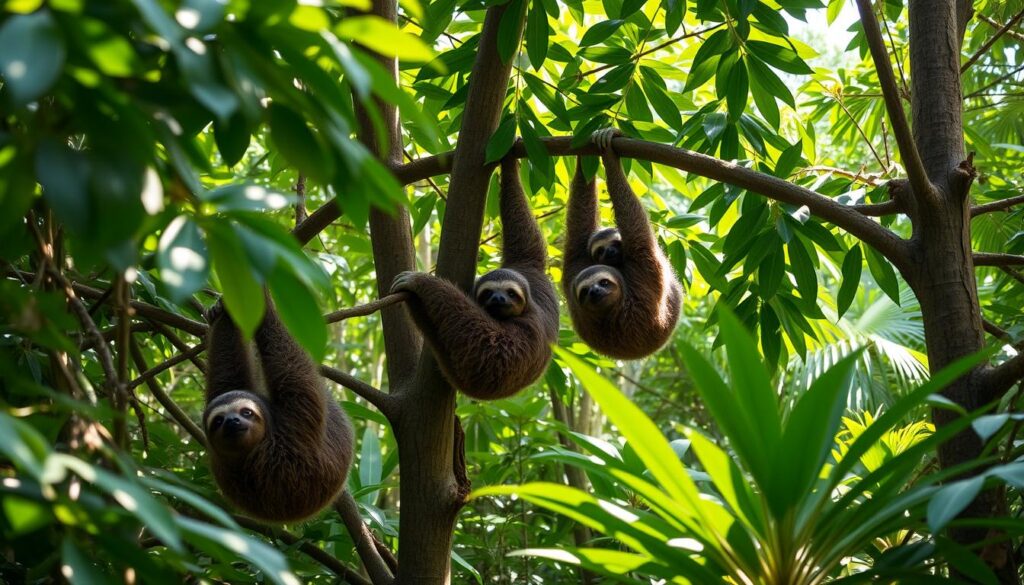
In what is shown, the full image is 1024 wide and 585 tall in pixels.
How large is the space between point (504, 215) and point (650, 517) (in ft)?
8.03

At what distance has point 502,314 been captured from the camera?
429 cm

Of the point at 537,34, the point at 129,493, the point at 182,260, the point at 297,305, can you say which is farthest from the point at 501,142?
the point at 129,493

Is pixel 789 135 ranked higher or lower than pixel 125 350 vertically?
higher

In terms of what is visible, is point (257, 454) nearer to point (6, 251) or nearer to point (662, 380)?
point (6, 251)

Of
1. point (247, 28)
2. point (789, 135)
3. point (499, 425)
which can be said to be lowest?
point (247, 28)

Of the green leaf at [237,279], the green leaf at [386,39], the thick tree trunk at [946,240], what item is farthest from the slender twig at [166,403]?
the thick tree trunk at [946,240]

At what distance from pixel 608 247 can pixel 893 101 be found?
2.08 m

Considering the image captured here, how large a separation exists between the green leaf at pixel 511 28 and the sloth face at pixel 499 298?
116cm

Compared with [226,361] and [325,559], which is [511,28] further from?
[325,559]

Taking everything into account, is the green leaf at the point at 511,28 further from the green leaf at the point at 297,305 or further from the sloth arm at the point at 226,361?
the green leaf at the point at 297,305

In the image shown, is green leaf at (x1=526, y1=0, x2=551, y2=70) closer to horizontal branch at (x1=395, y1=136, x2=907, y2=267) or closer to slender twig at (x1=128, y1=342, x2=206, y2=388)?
horizontal branch at (x1=395, y1=136, x2=907, y2=267)

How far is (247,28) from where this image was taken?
1.55 meters

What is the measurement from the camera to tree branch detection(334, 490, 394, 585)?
3.79m

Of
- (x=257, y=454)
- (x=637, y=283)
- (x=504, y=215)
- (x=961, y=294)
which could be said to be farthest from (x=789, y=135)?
(x=257, y=454)
